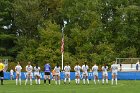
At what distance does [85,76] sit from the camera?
45188 millimetres

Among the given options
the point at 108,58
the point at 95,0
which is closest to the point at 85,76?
the point at 108,58

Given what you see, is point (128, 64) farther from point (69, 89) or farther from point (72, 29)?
point (69, 89)

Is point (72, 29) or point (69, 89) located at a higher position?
point (72, 29)

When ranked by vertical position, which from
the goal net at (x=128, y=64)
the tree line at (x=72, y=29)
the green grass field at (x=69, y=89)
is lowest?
the green grass field at (x=69, y=89)

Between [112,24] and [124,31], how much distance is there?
9.67 feet

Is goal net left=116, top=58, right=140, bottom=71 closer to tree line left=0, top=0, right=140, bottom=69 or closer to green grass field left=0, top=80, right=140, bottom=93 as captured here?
tree line left=0, top=0, right=140, bottom=69

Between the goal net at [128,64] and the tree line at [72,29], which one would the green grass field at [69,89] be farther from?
the tree line at [72,29]

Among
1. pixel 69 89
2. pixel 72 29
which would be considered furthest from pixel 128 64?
pixel 69 89

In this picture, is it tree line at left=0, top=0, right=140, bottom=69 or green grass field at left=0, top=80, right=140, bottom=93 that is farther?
tree line at left=0, top=0, right=140, bottom=69

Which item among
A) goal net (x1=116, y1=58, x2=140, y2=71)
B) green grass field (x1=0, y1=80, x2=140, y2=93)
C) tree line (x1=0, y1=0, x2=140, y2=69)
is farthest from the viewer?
tree line (x1=0, y1=0, x2=140, y2=69)

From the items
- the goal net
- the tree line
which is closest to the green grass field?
the goal net

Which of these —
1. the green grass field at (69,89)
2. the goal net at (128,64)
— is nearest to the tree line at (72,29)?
the goal net at (128,64)

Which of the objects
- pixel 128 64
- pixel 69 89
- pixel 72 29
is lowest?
pixel 69 89

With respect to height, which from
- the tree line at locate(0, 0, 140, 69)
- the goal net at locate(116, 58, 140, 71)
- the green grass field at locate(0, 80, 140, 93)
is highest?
the tree line at locate(0, 0, 140, 69)
